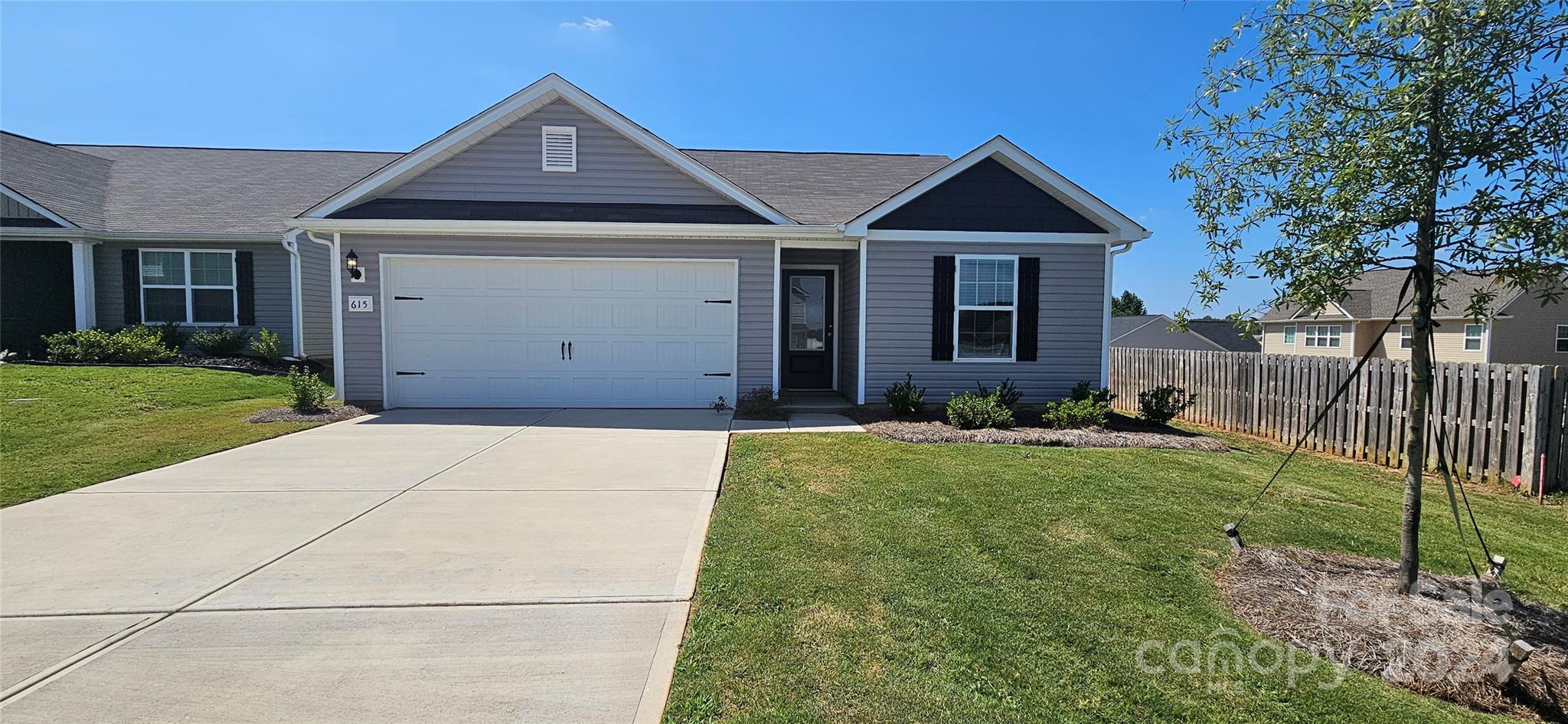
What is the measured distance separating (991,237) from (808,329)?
3794 mm

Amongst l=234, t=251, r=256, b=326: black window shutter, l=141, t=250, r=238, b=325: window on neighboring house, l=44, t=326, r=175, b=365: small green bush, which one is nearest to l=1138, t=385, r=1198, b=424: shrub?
l=234, t=251, r=256, b=326: black window shutter

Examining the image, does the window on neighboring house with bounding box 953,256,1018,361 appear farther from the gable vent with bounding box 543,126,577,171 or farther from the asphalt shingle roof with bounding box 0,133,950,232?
the gable vent with bounding box 543,126,577,171

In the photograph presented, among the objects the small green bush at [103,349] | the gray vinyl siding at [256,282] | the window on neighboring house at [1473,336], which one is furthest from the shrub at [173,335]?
the window on neighboring house at [1473,336]

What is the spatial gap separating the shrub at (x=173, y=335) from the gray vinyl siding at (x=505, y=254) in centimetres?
666

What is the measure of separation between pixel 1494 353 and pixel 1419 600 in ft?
97.0

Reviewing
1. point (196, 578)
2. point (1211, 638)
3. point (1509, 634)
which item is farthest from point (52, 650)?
point (1509, 634)

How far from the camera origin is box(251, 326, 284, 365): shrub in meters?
13.1

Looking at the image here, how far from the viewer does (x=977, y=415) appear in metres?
8.98

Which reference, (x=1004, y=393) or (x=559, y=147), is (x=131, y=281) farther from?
(x=1004, y=393)

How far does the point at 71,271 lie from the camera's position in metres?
13.4

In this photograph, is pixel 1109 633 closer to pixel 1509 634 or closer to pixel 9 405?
pixel 1509 634

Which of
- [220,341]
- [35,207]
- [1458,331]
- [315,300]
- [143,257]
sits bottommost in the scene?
[220,341]

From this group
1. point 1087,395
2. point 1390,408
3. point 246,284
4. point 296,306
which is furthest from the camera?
point 296,306

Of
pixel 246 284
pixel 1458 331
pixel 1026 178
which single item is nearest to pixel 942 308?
pixel 1026 178
